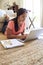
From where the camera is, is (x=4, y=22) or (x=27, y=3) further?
(x=27, y=3)

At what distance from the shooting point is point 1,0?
19.0 ft

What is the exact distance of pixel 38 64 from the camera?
97cm

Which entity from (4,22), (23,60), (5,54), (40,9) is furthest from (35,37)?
(40,9)

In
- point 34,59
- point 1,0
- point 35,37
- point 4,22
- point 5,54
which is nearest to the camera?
point 34,59

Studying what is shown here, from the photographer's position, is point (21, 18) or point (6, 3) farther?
point (6, 3)

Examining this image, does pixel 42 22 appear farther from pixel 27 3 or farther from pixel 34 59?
pixel 34 59

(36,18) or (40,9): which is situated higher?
(40,9)

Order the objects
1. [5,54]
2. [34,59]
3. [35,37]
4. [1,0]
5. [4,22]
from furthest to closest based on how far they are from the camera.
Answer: [1,0], [4,22], [35,37], [5,54], [34,59]

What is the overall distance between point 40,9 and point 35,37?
145 inches

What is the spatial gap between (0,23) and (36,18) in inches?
98.8

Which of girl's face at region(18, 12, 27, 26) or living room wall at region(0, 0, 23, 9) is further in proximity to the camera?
living room wall at region(0, 0, 23, 9)

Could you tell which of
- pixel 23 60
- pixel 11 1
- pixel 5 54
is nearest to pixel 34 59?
pixel 23 60

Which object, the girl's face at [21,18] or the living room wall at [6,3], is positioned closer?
the girl's face at [21,18]

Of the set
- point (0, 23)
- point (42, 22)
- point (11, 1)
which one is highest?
point (11, 1)
